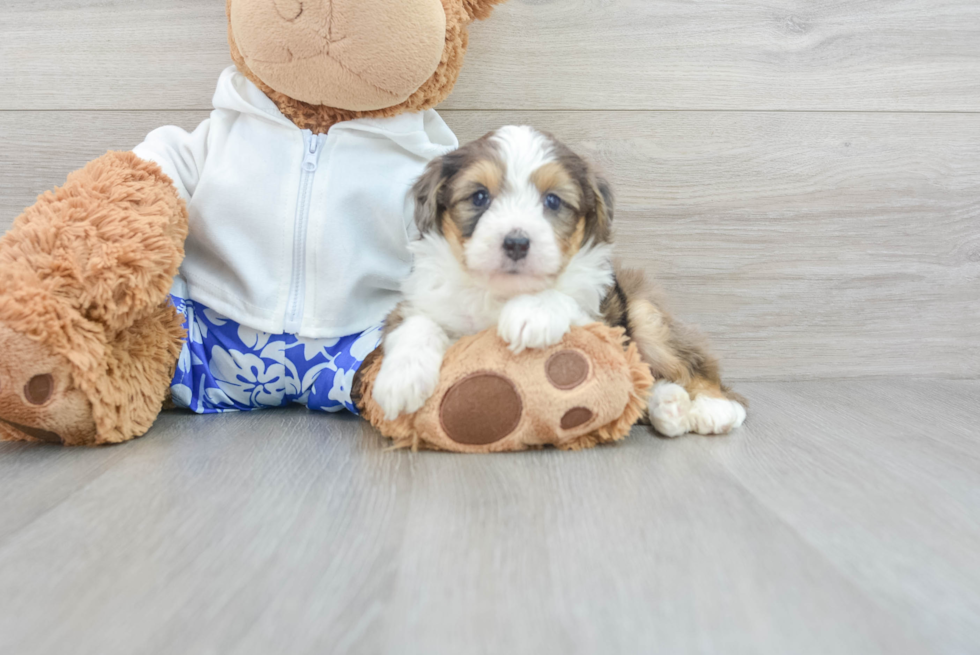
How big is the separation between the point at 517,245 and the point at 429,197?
0.30 m

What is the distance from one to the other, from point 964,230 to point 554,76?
58.0 inches

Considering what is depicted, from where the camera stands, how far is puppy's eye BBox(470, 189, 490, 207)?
154cm

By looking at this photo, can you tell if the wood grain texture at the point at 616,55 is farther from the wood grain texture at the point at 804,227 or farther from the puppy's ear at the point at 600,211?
the puppy's ear at the point at 600,211

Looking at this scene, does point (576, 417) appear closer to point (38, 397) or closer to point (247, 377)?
point (247, 377)

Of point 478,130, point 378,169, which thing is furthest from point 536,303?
point 478,130

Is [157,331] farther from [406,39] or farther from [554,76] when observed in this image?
[554,76]

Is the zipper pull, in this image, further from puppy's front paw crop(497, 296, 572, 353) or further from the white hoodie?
puppy's front paw crop(497, 296, 572, 353)

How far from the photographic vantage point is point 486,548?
1025mm

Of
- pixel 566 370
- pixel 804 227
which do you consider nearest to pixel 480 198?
pixel 566 370

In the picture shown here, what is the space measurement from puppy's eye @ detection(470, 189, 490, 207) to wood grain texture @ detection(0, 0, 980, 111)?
2.38 ft

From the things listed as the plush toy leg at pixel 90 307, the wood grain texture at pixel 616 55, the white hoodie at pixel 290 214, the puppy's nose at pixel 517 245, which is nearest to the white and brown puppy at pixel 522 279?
the puppy's nose at pixel 517 245

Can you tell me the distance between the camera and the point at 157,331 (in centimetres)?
165

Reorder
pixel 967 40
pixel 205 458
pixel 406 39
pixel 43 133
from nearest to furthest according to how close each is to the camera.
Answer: pixel 205 458
pixel 406 39
pixel 43 133
pixel 967 40

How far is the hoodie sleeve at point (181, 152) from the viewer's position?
1.77m
